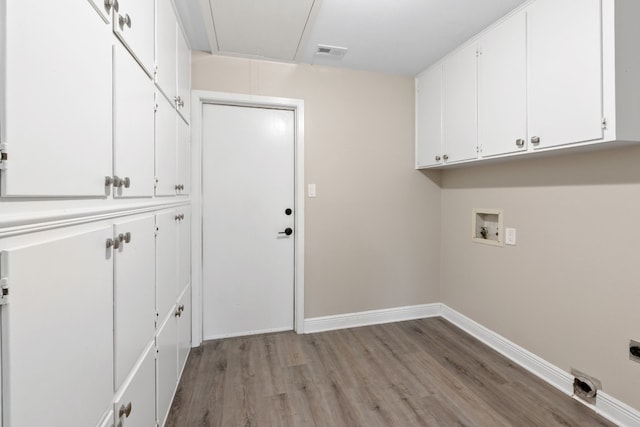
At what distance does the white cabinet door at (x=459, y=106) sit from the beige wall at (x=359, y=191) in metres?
0.47

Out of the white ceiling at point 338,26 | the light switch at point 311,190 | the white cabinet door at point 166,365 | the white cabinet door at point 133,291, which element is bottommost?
the white cabinet door at point 166,365

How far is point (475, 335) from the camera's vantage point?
8.55 feet

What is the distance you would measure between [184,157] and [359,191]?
5.03 ft

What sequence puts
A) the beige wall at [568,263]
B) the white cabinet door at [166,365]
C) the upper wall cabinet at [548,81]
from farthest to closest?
the beige wall at [568,263] → the white cabinet door at [166,365] → the upper wall cabinet at [548,81]

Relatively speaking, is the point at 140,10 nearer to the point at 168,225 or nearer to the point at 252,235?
the point at 168,225

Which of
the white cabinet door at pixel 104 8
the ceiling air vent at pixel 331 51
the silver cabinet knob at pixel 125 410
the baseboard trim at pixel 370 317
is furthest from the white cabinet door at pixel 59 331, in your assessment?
the ceiling air vent at pixel 331 51

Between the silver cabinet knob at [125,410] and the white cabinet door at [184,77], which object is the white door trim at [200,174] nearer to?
the white cabinet door at [184,77]

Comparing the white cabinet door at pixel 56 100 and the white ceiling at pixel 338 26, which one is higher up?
the white ceiling at pixel 338 26

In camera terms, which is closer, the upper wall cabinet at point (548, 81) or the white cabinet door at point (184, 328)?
the upper wall cabinet at point (548, 81)

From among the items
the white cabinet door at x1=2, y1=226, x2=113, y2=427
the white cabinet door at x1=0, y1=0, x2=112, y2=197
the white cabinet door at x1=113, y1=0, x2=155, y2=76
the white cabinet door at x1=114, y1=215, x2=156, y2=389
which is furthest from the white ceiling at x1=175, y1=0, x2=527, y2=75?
the white cabinet door at x1=2, y1=226, x2=113, y2=427

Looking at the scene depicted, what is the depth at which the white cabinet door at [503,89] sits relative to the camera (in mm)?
1853

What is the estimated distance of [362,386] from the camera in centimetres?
196

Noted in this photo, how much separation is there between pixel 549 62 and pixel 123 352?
99.1 inches

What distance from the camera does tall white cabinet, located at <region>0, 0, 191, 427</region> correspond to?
589 millimetres
